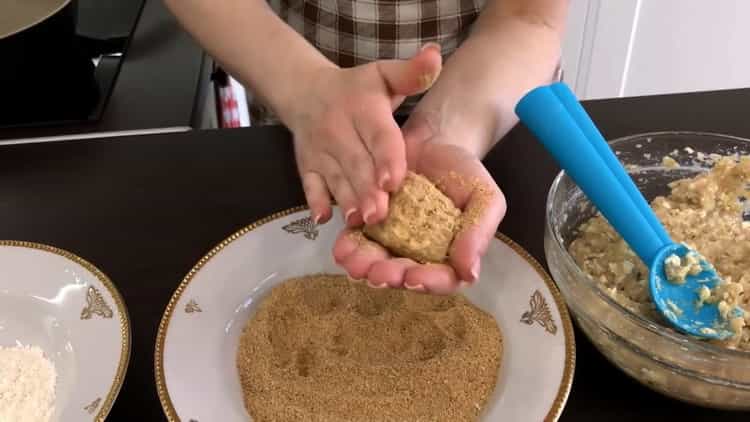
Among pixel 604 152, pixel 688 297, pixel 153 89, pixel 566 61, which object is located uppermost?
pixel 604 152

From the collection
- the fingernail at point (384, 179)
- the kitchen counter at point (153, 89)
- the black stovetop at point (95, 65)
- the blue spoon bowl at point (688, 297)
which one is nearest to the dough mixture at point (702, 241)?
the blue spoon bowl at point (688, 297)

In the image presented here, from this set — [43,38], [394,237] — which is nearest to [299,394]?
[394,237]

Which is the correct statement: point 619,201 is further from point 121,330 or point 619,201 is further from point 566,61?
point 566,61

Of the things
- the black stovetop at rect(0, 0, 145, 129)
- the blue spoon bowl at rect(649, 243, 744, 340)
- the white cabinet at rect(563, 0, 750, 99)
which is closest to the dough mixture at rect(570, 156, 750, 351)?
the blue spoon bowl at rect(649, 243, 744, 340)

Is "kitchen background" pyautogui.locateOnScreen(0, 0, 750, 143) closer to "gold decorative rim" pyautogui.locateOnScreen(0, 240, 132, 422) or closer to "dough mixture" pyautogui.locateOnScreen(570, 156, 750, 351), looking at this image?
"gold decorative rim" pyautogui.locateOnScreen(0, 240, 132, 422)

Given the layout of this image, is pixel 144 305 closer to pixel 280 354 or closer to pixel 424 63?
pixel 280 354

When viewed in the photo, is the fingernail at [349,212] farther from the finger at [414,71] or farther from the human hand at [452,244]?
the finger at [414,71]

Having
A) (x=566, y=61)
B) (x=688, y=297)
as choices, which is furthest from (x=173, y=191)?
(x=566, y=61)
